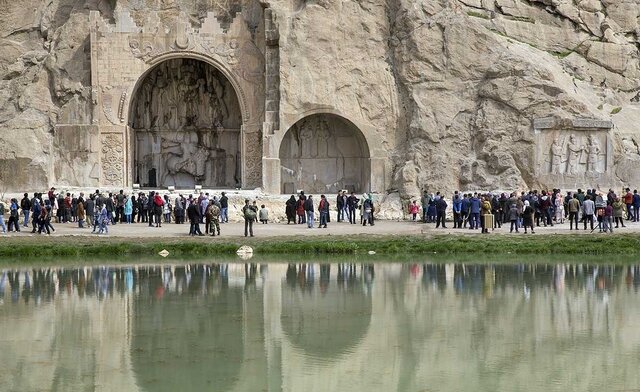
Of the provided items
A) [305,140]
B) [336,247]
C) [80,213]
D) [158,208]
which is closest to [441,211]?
[336,247]

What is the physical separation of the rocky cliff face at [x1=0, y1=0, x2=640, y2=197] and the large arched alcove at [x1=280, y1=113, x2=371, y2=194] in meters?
1.83

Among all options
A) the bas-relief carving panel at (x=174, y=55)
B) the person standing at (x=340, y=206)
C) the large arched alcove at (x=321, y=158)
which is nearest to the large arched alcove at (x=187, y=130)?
the bas-relief carving panel at (x=174, y=55)

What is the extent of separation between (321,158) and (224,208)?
23.5ft

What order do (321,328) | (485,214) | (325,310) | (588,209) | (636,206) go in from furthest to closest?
(636,206) < (588,209) < (485,214) < (325,310) < (321,328)

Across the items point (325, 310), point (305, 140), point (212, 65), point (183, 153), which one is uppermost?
point (212, 65)

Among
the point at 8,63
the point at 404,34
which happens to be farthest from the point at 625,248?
the point at 8,63

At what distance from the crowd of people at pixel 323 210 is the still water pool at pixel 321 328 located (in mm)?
6562

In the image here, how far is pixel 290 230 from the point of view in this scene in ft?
111

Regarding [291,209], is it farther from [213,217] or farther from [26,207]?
[26,207]

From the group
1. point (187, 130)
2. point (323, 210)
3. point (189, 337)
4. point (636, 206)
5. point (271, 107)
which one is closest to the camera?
point (189, 337)

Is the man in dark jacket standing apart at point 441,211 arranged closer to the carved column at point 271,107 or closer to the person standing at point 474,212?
the person standing at point 474,212

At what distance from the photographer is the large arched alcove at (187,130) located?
4362cm

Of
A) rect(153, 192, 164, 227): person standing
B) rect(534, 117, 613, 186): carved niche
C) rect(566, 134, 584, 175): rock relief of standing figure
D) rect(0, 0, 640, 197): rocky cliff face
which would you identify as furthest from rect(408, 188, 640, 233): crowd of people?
rect(153, 192, 164, 227): person standing

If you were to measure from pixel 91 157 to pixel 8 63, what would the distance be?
18.3ft
